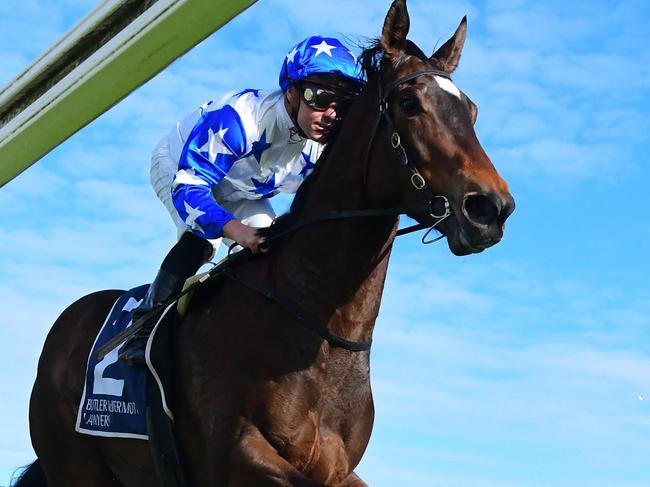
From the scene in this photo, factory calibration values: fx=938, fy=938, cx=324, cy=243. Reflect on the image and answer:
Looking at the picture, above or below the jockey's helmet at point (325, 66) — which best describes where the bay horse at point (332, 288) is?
below

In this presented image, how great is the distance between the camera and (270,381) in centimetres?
457

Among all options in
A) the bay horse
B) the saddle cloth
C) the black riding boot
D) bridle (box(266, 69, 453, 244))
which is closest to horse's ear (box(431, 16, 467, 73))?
the bay horse

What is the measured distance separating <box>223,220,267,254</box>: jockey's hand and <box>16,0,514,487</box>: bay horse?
73mm

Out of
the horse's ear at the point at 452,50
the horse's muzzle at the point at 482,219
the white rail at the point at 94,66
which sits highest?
the horse's ear at the point at 452,50

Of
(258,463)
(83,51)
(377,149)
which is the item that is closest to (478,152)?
(377,149)

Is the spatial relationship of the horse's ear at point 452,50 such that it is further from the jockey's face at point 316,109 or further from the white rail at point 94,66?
the white rail at point 94,66

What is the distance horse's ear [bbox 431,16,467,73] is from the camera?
203 inches

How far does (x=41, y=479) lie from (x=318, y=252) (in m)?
3.05

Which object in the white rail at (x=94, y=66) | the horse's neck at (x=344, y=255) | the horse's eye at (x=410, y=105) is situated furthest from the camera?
the horse's neck at (x=344, y=255)

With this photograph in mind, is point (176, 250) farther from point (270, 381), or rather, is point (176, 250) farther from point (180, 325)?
point (270, 381)

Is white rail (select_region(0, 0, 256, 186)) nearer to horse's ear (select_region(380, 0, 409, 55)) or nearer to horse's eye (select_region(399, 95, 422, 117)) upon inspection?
horse's eye (select_region(399, 95, 422, 117))

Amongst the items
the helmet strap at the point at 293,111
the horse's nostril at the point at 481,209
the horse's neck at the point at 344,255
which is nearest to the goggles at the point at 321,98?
the helmet strap at the point at 293,111

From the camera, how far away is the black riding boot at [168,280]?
17.4 ft

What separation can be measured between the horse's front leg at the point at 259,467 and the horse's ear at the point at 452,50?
87.4 inches
